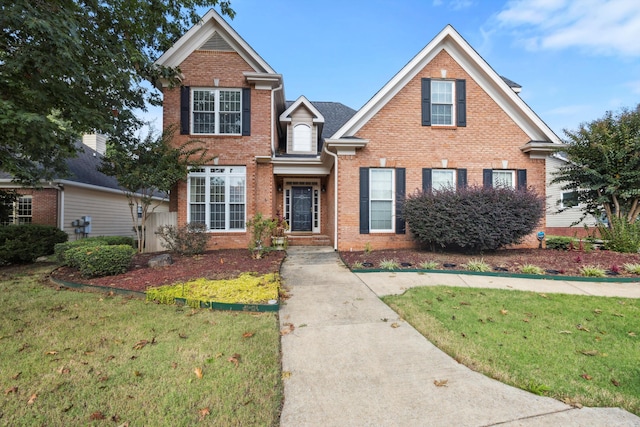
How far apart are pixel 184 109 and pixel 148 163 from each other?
2338 mm

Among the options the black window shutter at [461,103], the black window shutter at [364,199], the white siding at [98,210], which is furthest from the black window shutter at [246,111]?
the white siding at [98,210]

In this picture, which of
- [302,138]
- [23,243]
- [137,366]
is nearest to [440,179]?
[302,138]

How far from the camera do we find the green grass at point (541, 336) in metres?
2.76

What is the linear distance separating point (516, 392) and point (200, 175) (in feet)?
34.9

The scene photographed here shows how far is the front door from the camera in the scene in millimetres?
13617

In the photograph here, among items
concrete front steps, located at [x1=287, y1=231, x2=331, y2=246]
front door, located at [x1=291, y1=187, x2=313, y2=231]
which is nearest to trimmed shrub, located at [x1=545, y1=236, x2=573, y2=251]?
concrete front steps, located at [x1=287, y1=231, x2=331, y2=246]

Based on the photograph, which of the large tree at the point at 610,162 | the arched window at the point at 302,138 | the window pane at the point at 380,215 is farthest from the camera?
the arched window at the point at 302,138

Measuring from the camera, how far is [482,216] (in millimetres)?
8477

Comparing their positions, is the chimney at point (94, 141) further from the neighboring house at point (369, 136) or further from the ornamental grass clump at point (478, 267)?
the ornamental grass clump at point (478, 267)

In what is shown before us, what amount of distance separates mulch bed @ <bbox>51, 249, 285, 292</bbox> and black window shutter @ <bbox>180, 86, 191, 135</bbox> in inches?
180

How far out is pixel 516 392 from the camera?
103 inches

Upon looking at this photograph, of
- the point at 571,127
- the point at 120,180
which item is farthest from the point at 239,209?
the point at 571,127

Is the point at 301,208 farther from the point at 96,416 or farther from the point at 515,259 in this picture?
the point at 96,416

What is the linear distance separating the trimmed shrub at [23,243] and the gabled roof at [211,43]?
7.01 metres
